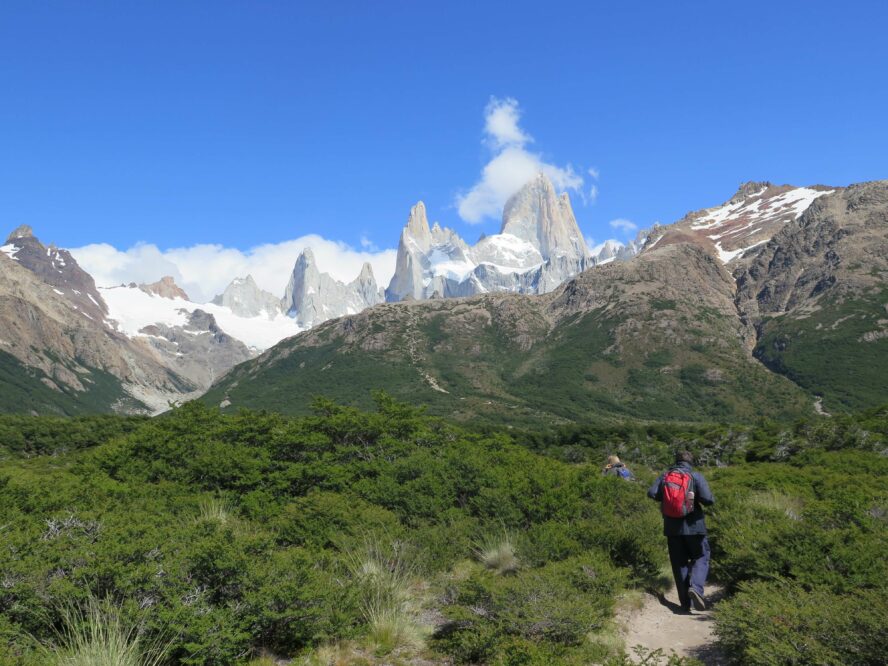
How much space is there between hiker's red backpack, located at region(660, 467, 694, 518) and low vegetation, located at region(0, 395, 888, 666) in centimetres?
134

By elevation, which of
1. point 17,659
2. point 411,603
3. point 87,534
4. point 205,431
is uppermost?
point 205,431

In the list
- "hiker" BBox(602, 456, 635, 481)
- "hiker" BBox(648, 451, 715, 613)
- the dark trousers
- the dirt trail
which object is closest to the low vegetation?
the dirt trail

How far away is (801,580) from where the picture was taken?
32.1 feet

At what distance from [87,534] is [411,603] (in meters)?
6.76

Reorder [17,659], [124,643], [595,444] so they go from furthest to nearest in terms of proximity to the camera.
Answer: [595,444] → [124,643] → [17,659]

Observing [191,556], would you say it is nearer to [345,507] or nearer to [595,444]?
[345,507]

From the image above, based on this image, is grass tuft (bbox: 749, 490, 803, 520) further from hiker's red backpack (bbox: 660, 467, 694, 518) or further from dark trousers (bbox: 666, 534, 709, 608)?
hiker's red backpack (bbox: 660, 467, 694, 518)

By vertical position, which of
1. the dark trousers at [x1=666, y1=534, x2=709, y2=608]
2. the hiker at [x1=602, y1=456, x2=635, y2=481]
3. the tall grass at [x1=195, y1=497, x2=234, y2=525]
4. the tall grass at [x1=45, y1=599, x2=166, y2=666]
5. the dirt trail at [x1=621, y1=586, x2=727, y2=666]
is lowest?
the dirt trail at [x1=621, y1=586, x2=727, y2=666]

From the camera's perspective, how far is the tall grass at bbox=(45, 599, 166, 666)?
7.61 meters

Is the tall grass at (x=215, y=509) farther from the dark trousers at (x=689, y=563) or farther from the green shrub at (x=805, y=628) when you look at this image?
the green shrub at (x=805, y=628)

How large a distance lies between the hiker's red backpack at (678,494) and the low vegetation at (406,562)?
1.34m

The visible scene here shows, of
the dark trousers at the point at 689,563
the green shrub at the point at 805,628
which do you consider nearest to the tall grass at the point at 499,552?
the dark trousers at the point at 689,563

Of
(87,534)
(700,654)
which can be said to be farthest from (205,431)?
(700,654)

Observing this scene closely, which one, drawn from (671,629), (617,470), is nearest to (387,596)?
(671,629)
